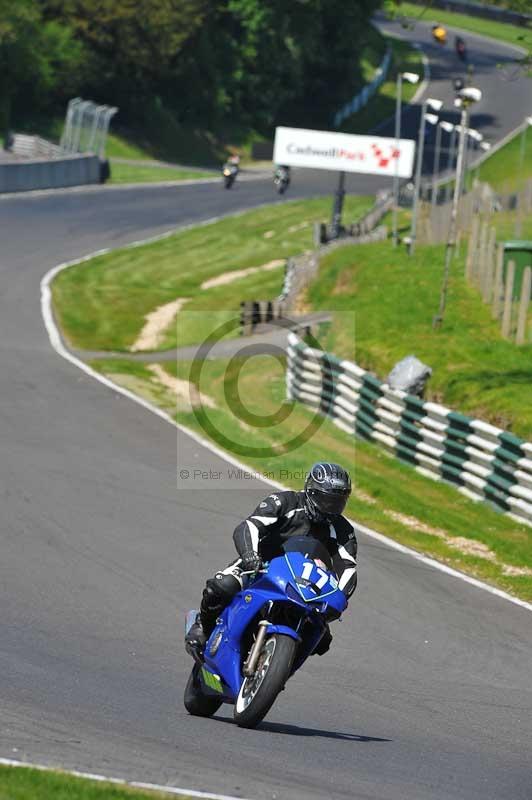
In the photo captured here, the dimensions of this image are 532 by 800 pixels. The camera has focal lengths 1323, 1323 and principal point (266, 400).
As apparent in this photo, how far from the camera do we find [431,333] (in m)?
28.1

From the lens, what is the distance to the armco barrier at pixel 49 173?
49906mm

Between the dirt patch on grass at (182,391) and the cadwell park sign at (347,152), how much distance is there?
2197 cm

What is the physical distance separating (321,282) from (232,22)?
174 feet

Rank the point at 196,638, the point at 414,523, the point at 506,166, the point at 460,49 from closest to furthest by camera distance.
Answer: the point at 196,638
the point at 414,523
the point at 506,166
the point at 460,49

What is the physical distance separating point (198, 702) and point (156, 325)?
83.8 feet

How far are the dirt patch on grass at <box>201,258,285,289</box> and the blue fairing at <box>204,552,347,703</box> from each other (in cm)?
3276

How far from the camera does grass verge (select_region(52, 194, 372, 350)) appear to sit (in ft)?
110

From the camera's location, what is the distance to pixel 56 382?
24578mm

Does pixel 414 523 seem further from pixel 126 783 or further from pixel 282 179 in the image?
pixel 282 179

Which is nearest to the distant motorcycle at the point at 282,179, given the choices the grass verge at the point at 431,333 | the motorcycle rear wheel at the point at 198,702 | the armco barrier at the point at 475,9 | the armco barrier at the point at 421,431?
the grass verge at the point at 431,333

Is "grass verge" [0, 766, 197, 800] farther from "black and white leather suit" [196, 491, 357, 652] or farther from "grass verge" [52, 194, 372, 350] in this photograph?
"grass verge" [52, 194, 372, 350]

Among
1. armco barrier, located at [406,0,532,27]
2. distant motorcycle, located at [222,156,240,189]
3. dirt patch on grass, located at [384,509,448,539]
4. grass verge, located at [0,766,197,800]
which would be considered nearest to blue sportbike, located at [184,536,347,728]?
grass verge, located at [0,766,197,800]

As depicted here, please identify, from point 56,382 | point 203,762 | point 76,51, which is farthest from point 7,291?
point 76,51

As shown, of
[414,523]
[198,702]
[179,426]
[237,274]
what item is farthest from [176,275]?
[198,702]
